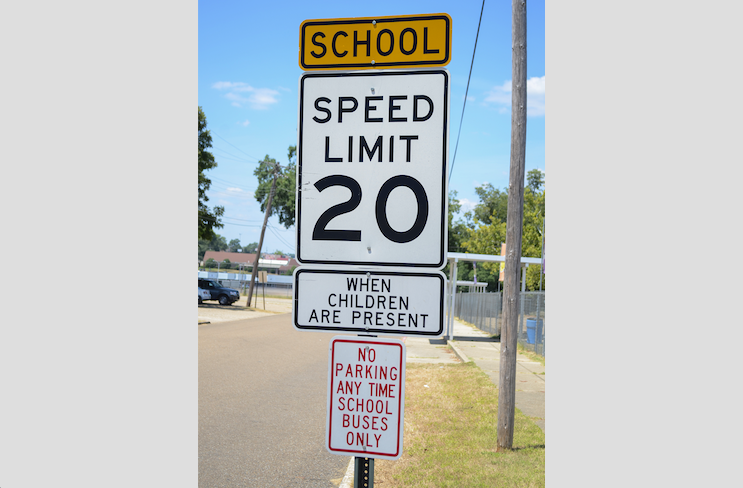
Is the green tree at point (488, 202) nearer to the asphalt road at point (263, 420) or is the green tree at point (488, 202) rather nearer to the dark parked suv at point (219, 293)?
the dark parked suv at point (219, 293)

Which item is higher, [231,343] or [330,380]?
[330,380]

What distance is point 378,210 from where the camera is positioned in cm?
241

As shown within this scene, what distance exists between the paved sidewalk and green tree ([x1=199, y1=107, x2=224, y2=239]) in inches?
700

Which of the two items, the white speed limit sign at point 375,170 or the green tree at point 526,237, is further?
the green tree at point 526,237

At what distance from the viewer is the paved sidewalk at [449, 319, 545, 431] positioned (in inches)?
334

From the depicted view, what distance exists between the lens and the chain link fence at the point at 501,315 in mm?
15367

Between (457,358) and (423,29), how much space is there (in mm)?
12987

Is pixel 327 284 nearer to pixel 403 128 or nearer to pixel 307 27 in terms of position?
pixel 403 128

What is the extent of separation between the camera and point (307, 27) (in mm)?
2561

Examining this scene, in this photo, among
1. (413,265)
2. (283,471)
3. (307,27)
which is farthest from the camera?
(283,471)

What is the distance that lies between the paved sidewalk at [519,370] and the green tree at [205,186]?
17.8 meters

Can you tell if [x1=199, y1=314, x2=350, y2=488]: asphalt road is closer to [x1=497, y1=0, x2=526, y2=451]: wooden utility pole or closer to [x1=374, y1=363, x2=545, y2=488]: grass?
[x1=374, y1=363, x2=545, y2=488]: grass

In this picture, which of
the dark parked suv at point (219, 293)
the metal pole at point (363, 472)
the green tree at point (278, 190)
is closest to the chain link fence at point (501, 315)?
the metal pole at point (363, 472)

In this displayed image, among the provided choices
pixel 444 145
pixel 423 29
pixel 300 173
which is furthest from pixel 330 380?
pixel 423 29
